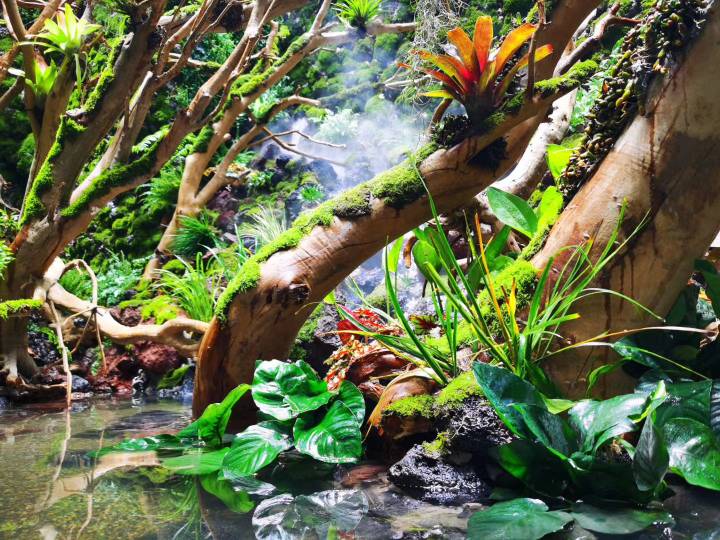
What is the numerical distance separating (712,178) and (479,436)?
126 cm

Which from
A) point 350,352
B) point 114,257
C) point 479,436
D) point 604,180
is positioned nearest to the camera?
point 479,436

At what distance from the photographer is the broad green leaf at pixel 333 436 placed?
2.04 metres

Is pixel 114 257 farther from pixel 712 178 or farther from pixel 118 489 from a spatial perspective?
pixel 712 178

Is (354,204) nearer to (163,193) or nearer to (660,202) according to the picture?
(660,202)

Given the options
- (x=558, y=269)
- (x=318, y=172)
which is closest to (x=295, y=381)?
(x=558, y=269)

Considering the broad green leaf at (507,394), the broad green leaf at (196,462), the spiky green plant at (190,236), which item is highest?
the spiky green plant at (190,236)

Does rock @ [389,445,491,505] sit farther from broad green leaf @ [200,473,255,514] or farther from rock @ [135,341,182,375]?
rock @ [135,341,182,375]

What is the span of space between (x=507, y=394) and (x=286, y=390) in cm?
98

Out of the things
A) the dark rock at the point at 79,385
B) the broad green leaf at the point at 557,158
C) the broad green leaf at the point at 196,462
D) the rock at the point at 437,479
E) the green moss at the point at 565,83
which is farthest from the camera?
the dark rock at the point at 79,385

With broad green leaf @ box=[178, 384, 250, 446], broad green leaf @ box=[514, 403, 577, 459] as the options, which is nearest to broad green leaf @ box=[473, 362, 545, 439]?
broad green leaf @ box=[514, 403, 577, 459]

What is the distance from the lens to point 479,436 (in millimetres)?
1866

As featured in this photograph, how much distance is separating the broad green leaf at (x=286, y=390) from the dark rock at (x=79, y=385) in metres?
3.94

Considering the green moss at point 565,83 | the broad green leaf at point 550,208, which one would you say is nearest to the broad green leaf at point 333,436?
the broad green leaf at point 550,208

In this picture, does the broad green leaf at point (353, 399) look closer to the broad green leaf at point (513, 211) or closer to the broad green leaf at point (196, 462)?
the broad green leaf at point (196, 462)
